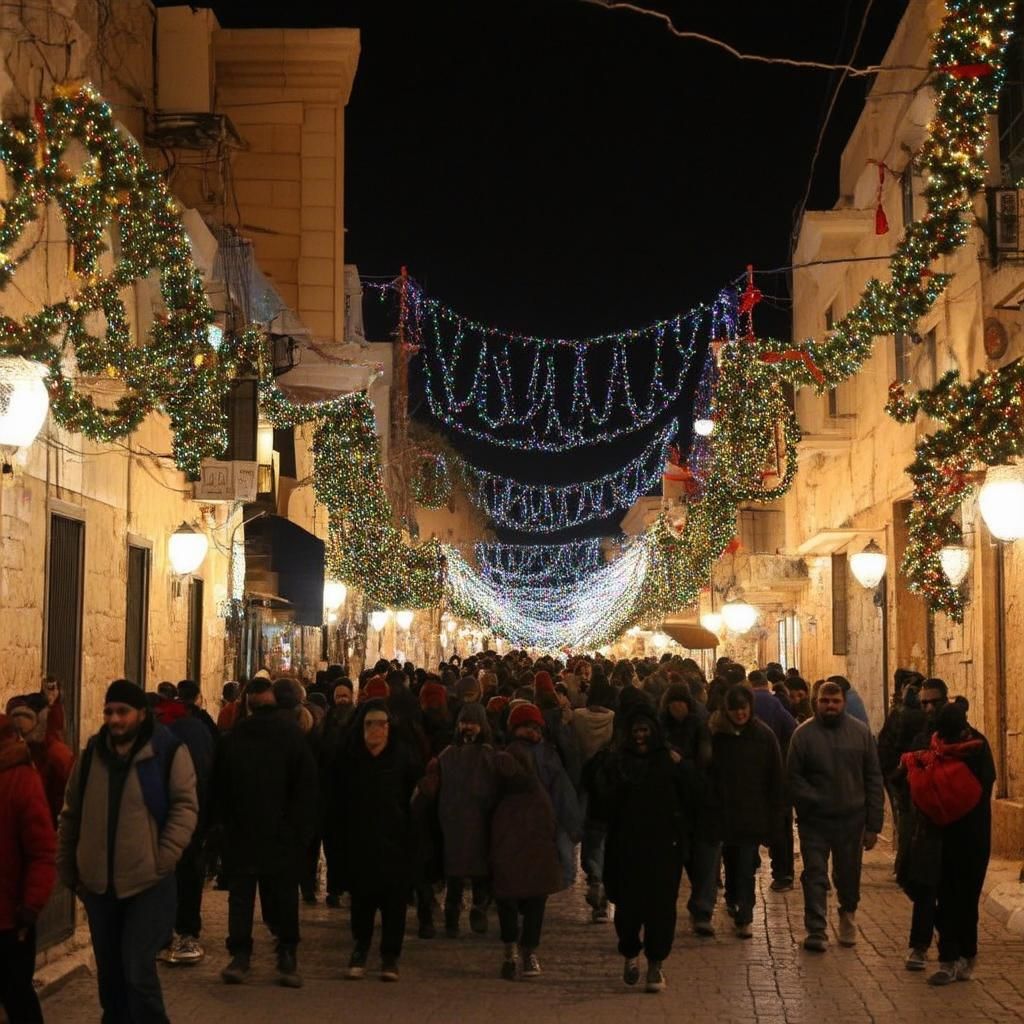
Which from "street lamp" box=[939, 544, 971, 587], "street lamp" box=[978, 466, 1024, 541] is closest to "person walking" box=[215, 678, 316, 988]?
"street lamp" box=[978, 466, 1024, 541]

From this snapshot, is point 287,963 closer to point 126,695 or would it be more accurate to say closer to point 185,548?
point 126,695

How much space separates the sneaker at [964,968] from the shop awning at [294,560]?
15.3m

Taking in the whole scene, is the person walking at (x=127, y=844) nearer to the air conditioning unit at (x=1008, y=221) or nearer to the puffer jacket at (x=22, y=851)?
the puffer jacket at (x=22, y=851)

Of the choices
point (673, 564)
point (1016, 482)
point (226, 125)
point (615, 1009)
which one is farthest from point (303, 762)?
point (673, 564)

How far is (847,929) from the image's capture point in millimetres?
11242

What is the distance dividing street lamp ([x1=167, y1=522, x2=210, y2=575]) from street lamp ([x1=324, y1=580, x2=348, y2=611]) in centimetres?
1238

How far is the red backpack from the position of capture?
973 centimetres

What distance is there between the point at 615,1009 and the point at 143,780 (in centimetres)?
321

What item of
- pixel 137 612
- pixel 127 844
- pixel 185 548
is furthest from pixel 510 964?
pixel 185 548

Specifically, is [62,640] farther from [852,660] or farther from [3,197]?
[852,660]

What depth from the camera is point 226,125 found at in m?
22.4

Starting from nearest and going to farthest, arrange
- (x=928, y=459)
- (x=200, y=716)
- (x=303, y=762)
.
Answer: (x=303, y=762) < (x=200, y=716) < (x=928, y=459)

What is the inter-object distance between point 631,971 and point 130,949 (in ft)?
11.6

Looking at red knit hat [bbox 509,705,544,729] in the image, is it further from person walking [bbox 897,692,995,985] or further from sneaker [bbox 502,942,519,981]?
person walking [bbox 897,692,995,985]
